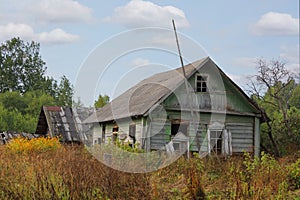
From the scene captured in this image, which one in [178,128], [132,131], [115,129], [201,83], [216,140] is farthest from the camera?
[115,129]

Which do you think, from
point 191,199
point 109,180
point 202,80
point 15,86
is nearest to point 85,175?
point 109,180

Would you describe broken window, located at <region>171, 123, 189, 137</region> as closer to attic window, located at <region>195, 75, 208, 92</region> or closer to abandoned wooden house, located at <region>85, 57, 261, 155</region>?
abandoned wooden house, located at <region>85, 57, 261, 155</region>

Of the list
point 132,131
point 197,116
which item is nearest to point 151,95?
point 132,131

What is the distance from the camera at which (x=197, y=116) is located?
20.3 m

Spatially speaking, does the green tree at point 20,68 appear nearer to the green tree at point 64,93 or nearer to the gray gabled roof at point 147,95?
the green tree at point 64,93

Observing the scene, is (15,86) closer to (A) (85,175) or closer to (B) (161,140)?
(B) (161,140)

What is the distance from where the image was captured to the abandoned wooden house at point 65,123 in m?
29.0

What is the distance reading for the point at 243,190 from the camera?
8.51m

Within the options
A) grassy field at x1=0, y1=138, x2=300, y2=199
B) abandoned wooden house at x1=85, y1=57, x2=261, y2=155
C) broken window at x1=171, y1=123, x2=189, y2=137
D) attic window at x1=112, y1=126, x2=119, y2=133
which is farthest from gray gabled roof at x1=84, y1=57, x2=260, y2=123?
grassy field at x1=0, y1=138, x2=300, y2=199

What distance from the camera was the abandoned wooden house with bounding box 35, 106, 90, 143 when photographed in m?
29.0

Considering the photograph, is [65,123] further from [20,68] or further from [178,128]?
[20,68]

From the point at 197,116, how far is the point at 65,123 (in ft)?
39.8

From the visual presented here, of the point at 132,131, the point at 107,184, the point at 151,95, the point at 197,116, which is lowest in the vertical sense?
the point at 107,184

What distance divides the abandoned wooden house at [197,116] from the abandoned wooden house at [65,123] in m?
8.07
